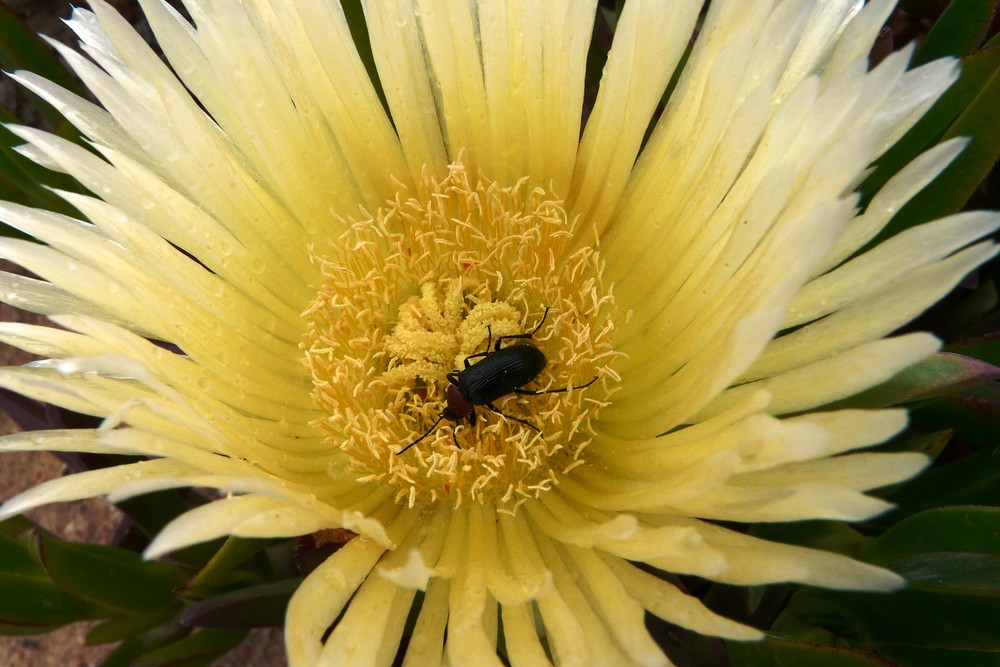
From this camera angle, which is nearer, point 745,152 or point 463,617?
point 463,617

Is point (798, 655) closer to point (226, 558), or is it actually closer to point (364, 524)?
point (364, 524)

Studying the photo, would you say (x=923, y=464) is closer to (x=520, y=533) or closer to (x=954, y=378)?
(x=954, y=378)

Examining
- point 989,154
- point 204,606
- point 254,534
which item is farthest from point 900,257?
point 204,606

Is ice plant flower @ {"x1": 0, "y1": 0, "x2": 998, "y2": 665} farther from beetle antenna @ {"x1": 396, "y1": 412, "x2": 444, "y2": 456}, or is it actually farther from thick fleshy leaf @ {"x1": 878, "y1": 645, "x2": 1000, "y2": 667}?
thick fleshy leaf @ {"x1": 878, "y1": 645, "x2": 1000, "y2": 667}

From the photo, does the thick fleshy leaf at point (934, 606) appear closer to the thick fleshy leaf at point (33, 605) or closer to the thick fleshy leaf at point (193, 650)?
the thick fleshy leaf at point (193, 650)

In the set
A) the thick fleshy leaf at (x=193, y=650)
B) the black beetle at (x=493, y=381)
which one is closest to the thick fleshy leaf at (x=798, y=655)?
the black beetle at (x=493, y=381)

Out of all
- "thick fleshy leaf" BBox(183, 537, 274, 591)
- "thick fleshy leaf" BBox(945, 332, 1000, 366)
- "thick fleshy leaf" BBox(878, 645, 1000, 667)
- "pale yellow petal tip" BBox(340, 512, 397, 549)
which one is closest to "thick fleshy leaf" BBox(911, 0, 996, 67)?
"thick fleshy leaf" BBox(945, 332, 1000, 366)
